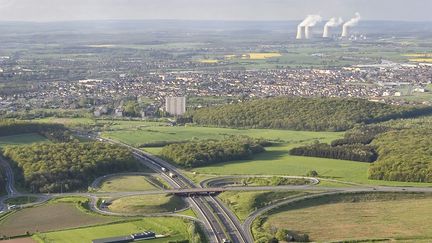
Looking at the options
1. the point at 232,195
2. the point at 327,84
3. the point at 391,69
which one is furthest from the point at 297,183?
the point at 391,69

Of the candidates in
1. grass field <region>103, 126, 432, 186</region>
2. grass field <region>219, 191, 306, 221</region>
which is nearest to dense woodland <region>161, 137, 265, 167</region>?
grass field <region>103, 126, 432, 186</region>

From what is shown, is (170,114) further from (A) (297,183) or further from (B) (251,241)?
(B) (251,241)

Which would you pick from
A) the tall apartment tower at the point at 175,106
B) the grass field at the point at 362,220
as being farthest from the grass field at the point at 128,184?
the tall apartment tower at the point at 175,106

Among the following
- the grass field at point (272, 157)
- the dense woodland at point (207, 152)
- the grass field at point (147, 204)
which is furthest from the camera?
the dense woodland at point (207, 152)

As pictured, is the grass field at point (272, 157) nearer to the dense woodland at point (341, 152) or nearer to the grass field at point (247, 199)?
the dense woodland at point (341, 152)

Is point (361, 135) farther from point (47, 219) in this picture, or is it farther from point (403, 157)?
point (47, 219)

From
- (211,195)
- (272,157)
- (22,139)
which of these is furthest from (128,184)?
(22,139)

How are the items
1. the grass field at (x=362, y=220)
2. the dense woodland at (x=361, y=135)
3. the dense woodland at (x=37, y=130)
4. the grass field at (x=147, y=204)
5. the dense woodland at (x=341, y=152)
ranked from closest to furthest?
the grass field at (x=362, y=220), the grass field at (x=147, y=204), the dense woodland at (x=341, y=152), the dense woodland at (x=361, y=135), the dense woodland at (x=37, y=130)
